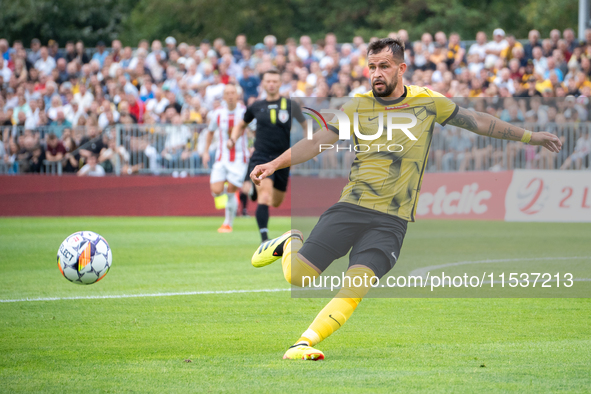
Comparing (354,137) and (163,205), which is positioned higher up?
(354,137)

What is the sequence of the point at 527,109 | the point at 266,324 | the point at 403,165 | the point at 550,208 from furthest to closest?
the point at 527,109 → the point at 550,208 → the point at 266,324 → the point at 403,165

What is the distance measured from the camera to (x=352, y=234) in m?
5.14

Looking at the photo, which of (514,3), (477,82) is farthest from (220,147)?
(514,3)

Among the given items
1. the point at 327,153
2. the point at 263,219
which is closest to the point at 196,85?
the point at 327,153

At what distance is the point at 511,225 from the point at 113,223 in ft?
27.0

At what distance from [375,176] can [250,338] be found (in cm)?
146

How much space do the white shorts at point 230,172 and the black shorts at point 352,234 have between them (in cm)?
938

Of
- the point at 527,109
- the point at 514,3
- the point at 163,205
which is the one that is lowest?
the point at 163,205

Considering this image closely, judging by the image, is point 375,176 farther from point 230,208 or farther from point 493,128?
point 230,208

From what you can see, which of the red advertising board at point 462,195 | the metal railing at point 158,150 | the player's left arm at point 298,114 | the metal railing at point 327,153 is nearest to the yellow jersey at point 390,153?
the player's left arm at point 298,114

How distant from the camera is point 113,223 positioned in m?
17.0

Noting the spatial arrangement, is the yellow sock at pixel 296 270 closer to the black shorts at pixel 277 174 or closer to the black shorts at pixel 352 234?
the black shorts at pixel 352 234

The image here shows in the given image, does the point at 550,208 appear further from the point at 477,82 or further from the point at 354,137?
the point at 354,137

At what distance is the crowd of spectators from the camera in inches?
695
